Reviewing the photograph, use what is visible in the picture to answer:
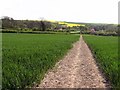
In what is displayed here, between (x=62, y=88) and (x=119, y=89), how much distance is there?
6.28 ft

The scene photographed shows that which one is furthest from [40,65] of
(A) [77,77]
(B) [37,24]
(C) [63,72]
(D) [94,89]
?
(B) [37,24]

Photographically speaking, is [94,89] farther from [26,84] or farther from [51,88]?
[26,84]

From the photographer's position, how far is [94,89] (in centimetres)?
995

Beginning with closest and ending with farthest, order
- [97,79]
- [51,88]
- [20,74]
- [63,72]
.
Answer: [51,88] < [20,74] < [97,79] < [63,72]

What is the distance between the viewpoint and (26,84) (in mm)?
10023

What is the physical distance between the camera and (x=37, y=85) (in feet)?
34.6

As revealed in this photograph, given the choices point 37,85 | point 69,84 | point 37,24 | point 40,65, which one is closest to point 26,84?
point 37,85

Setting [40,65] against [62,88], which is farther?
[40,65]

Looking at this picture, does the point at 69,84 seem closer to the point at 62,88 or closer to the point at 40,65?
the point at 62,88

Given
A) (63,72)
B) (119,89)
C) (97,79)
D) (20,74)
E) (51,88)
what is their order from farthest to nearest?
1. (63,72)
2. (97,79)
3. (20,74)
4. (51,88)
5. (119,89)

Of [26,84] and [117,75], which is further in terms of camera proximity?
[117,75]

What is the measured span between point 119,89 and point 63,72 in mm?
4502

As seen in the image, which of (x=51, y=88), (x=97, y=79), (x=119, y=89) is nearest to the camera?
(x=119, y=89)

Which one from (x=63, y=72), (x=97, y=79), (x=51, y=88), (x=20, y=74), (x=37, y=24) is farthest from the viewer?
(x=37, y=24)
